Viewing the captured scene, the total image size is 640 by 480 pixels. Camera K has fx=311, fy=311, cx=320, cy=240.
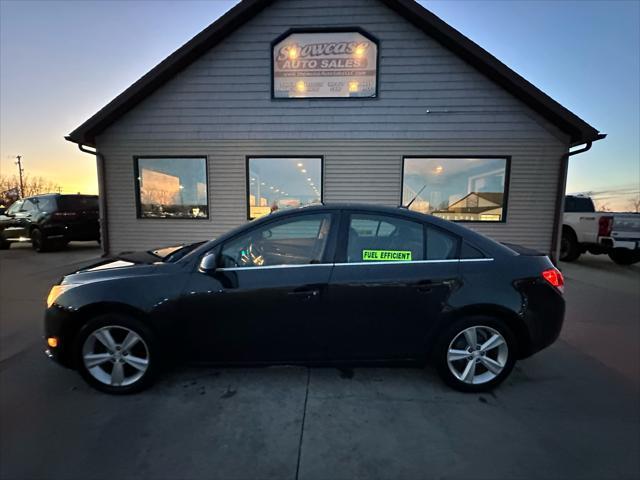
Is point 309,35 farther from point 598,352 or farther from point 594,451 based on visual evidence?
point 594,451

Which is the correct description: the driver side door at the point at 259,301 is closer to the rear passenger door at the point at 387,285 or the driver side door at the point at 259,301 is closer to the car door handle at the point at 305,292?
the car door handle at the point at 305,292

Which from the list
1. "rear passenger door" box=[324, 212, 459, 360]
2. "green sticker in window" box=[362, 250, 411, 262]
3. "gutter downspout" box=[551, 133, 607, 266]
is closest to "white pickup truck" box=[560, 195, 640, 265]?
"gutter downspout" box=[551, 133, 607, 266]

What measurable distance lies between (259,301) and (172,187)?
643 centimetres

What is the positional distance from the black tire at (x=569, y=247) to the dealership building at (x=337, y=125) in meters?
1.81

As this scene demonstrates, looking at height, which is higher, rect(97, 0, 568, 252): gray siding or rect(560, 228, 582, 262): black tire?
rect(97, 0, 568, 252): gray siding

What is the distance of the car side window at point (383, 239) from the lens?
8.20ft

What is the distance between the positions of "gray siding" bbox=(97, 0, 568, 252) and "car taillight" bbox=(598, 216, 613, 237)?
1.51m

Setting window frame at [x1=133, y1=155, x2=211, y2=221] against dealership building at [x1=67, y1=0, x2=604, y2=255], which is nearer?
dealership building at [x1=67, y1=0, x2=604, y2=255]

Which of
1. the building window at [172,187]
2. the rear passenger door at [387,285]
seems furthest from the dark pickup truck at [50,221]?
the rear passenger door at [387,285]

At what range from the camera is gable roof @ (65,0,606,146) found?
21.5 ft

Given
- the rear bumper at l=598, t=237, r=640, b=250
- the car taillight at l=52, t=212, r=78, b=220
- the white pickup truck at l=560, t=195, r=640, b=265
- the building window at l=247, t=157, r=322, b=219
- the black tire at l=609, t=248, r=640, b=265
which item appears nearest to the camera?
the rear bumper at l=598, t=237, r=640, b=250

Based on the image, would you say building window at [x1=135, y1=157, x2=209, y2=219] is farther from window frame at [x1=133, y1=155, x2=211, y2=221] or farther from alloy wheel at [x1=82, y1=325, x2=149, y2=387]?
alloy wheel at [x1=82, y1=325, x2=149, y2=387]

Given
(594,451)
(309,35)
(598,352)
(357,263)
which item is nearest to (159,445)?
A: (357,263)

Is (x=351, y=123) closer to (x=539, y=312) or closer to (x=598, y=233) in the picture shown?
(x=539, y=312)
